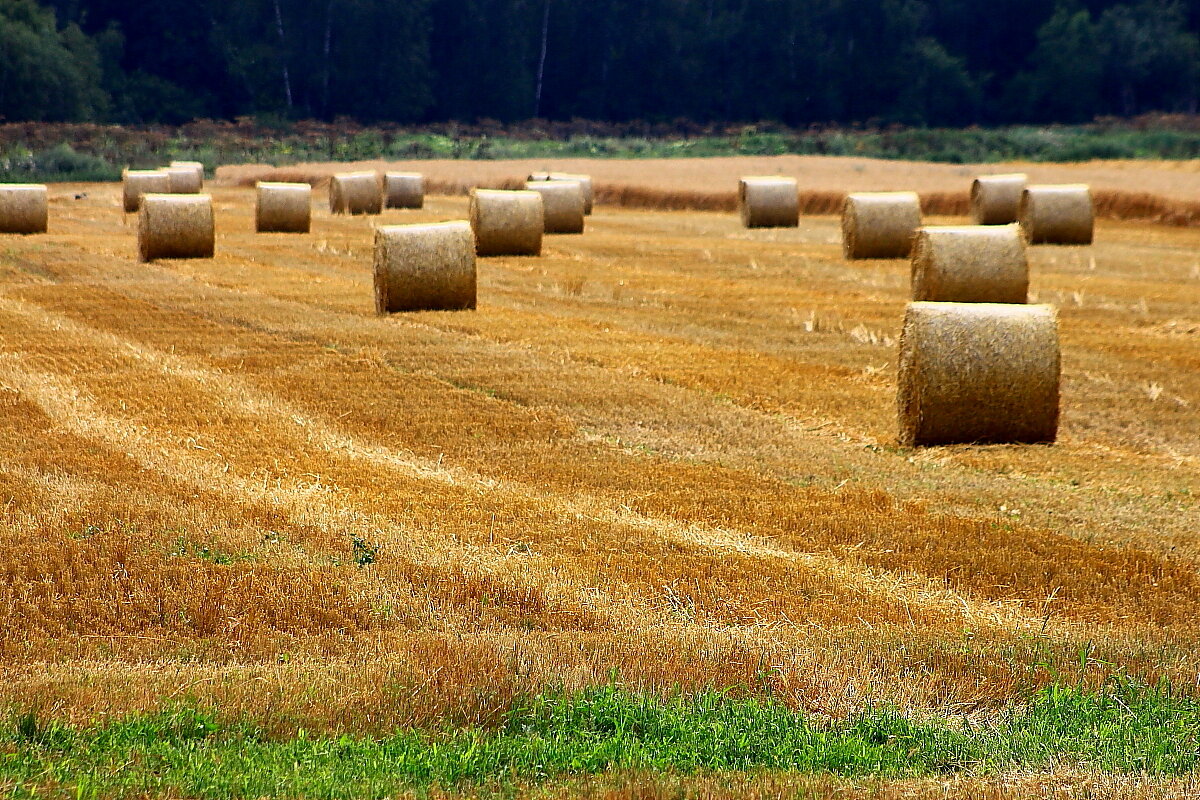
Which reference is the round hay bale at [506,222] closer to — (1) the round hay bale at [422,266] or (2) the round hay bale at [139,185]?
(1) the round hay bale at [422,266]

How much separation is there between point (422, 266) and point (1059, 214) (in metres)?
12.9

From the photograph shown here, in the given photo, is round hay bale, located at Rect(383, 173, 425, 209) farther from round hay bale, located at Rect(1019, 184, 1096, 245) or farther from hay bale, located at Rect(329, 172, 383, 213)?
round hay bale, located at Rect(1019, 184, 1096, 245)

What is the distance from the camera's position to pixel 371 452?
10438 mm

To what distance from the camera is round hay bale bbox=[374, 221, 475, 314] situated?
16.8 meters

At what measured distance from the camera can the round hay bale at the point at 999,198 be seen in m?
27.8

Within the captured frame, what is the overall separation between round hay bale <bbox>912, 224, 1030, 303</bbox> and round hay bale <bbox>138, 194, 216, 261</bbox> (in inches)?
446

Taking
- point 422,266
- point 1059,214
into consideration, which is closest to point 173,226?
point 422,266

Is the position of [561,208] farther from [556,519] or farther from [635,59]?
[635,59]

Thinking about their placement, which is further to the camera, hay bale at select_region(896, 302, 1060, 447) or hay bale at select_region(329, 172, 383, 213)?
Result: hay bale at select_region(329, 172, 383, 213)

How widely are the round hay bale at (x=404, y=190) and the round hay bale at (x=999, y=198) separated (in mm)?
13851

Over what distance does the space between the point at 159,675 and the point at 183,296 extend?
13224mm

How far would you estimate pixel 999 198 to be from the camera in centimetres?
2781

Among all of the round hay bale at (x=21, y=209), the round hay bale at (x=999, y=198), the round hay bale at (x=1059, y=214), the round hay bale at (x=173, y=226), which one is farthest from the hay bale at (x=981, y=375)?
the round hay bale at (x=21, y=209)

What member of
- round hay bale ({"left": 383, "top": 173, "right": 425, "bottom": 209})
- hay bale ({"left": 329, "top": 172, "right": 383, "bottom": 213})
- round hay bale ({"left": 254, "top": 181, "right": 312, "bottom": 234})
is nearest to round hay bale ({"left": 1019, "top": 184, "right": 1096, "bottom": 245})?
round hay bale ({"left": 254, "top": 181, "right": 312, "bottom": 234})
